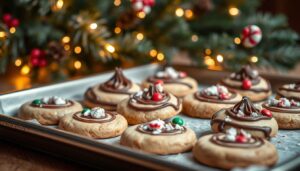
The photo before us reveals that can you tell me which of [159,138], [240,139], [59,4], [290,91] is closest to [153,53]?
[59,4]

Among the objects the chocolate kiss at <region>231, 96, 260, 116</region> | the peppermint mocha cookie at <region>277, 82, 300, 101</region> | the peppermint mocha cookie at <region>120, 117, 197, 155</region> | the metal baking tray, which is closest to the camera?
the metal baking tray

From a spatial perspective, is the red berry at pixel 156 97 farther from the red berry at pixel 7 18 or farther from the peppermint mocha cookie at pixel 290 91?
the red berry at pixel 7 18

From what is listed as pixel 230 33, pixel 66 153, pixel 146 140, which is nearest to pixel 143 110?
pixel 146 140

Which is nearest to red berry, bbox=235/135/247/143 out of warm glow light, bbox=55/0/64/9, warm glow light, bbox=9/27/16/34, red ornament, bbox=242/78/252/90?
red ornament, bbox=242/78/252/90

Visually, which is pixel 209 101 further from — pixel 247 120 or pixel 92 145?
pixel 92 145

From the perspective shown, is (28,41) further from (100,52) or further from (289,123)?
(289,123)

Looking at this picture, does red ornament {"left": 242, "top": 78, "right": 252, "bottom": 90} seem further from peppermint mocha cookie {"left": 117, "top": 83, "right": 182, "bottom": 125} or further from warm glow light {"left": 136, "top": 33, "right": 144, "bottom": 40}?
warm glow light {"left": 136, "top": 33, "right": 144, "bottom": 40}
